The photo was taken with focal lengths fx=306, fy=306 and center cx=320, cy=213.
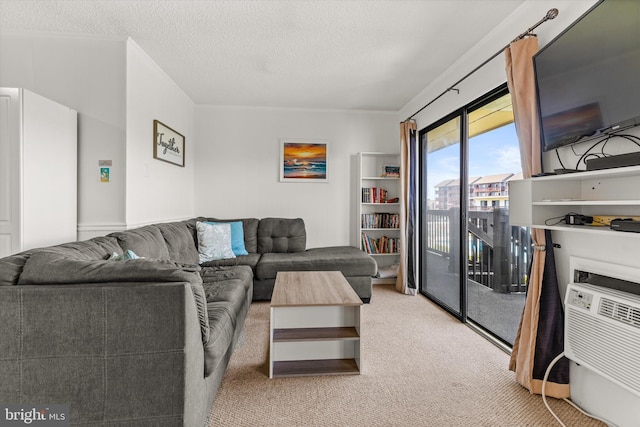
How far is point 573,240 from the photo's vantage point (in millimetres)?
1742

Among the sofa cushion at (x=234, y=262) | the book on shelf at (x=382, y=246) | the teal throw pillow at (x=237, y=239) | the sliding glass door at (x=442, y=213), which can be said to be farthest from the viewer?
the book on shelf at (x=382, y=246)

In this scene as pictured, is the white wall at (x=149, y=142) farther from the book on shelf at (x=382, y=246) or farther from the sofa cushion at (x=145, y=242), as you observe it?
the book on shelf at (x=382, y=246)

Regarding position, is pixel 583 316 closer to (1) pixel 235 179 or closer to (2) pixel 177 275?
(2) pixel 177 275

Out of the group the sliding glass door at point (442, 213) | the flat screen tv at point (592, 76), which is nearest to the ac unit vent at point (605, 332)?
the flat screen tv at point (592, 76)

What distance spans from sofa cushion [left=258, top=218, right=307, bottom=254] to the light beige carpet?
5.06ft

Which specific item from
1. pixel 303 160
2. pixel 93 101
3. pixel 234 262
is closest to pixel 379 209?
pixel 303 160

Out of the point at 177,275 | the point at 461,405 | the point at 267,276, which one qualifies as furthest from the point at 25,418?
the point at 267,276

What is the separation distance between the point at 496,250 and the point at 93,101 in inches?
143

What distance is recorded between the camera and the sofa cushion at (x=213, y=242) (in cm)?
341

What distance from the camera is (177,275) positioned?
1.30m

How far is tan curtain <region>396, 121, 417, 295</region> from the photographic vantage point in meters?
3.93

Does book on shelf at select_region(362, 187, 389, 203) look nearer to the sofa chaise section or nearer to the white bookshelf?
the white bookshelf

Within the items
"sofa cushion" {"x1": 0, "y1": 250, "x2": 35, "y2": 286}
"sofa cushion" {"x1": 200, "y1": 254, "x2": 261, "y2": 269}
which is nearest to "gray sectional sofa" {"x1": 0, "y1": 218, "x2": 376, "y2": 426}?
"sofa cushion" {"x1": 0, "y1": 250, "x2": 35, "y2": 286}

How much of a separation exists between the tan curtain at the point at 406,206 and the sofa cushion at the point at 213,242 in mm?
2126
